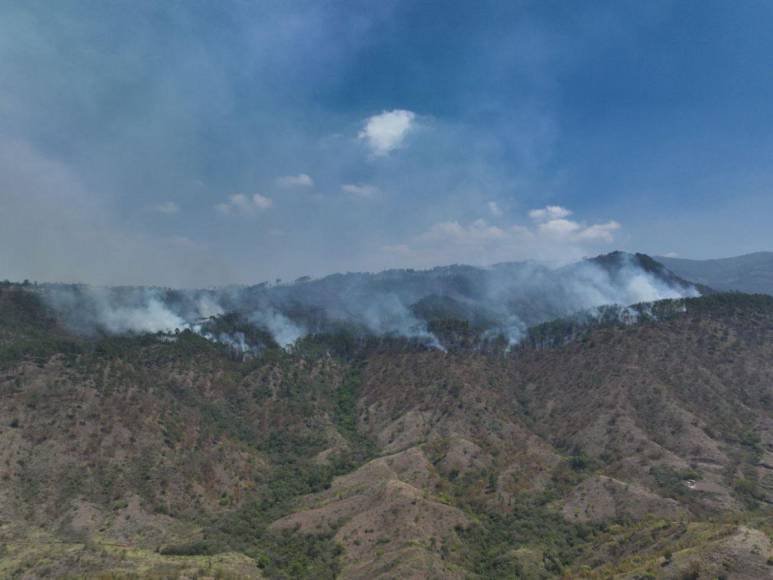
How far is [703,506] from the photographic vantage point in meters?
109

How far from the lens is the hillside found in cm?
9144

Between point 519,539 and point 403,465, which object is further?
point 403,465

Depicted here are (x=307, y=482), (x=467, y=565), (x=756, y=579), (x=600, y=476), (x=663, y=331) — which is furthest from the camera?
(x=663, y=331)

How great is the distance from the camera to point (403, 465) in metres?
134

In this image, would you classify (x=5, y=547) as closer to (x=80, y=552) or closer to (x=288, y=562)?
(x=80, y=552)

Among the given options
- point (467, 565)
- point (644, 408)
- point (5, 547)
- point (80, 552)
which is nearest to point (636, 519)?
point (467, 565)

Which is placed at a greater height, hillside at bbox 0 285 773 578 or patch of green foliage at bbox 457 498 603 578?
hillside at bbox 0 285 773 578

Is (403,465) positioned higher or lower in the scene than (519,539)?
higher

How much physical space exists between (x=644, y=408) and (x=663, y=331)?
45.1m

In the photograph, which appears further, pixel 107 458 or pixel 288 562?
pixel 107 458

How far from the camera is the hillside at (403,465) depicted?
91438 mm

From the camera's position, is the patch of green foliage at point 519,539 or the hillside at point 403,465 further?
the patch of green foliage at point 519,539

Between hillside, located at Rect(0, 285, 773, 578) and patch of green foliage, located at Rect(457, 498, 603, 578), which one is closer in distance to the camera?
hillside, located at Rect(0, 285, 773, 578)

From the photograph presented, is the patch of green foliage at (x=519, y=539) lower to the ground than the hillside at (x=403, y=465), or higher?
lower
